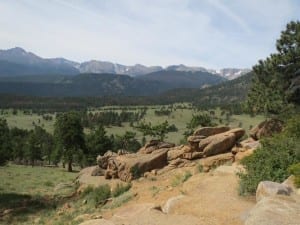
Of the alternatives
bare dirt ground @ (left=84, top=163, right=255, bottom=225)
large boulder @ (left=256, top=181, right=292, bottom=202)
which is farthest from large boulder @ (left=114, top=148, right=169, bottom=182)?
large boulder @ (left=256, top=181, right=292, bottom=202)

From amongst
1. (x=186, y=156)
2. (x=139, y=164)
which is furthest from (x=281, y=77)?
(x=139, y=164)

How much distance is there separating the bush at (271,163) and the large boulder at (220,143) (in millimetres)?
13028

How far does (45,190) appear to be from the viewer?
154ft

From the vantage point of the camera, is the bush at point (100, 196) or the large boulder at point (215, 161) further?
the large boulder at point (215, 161)

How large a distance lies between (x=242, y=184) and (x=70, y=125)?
57410 millimetres

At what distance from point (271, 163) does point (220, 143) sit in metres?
15.9

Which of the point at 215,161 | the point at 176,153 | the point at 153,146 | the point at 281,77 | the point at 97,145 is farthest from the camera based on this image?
the point at 97,145

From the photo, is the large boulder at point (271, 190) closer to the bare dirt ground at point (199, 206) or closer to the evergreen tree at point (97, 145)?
the bare dirt ground at point (199, 206)

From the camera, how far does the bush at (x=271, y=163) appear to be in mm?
20750

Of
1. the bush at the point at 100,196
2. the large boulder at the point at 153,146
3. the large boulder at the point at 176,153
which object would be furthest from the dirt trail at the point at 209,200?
the large boulder at the point at 153,146

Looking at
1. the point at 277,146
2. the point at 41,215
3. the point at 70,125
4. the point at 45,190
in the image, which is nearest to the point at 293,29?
the point at 277,146

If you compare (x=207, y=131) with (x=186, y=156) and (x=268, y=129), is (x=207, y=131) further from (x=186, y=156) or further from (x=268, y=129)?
(x=268, y=129)

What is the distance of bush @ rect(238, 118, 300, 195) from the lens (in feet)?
68.1

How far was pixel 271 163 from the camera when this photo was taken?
2155 centimetres
